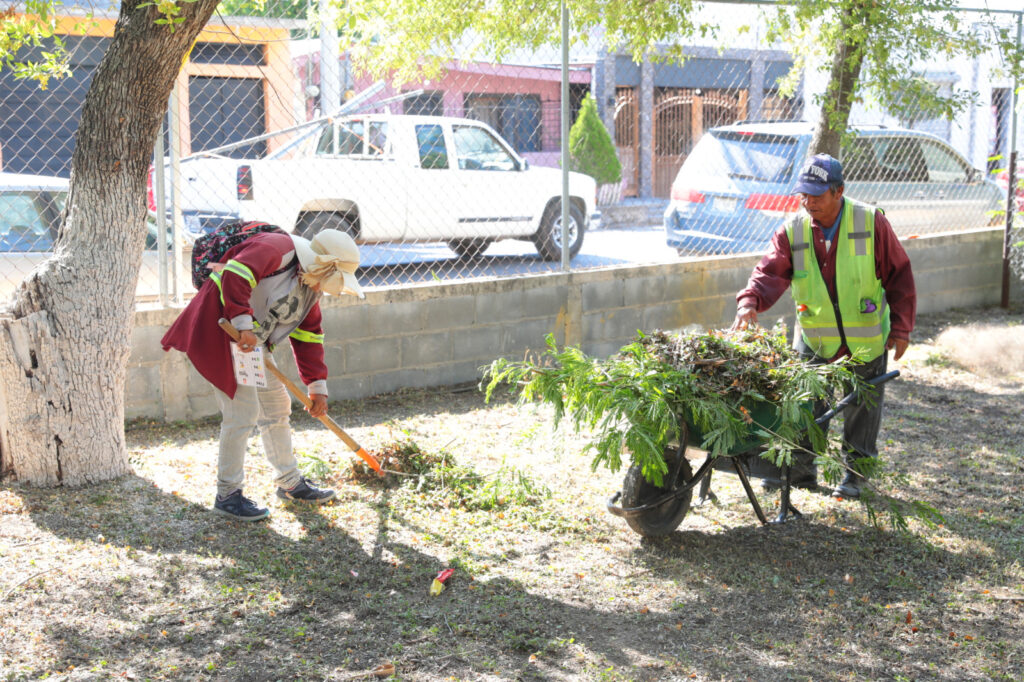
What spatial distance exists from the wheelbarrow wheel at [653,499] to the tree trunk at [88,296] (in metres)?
2.68

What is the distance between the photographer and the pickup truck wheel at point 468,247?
27.2ft

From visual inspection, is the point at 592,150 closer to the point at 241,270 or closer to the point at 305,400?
the point at 305,400

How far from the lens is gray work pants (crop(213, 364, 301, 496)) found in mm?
4793

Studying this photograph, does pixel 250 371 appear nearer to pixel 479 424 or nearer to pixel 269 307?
pixel 269 307

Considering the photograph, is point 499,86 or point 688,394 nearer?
point 688,394

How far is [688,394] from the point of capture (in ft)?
13.8

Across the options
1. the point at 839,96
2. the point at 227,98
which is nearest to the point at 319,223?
the point at 227,98

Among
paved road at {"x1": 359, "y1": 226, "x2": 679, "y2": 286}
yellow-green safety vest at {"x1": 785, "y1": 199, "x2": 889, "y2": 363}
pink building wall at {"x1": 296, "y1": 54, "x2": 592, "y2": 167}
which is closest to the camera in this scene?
yellow-green safety vest at {"x1": 785, "y1": 199, "x2": 889, "y2": 363}

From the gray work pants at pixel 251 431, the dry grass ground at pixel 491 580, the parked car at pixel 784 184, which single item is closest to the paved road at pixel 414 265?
the parked car at pixel 784 184

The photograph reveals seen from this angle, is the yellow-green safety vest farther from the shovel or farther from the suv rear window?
the suv rear window

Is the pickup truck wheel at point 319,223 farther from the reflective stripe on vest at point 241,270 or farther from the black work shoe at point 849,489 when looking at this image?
the black work shoe at point 849,489

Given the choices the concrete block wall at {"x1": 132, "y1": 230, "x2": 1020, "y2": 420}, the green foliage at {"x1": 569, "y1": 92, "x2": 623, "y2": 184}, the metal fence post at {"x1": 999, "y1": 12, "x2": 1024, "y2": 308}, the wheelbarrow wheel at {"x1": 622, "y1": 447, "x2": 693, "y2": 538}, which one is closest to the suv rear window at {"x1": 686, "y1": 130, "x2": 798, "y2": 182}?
the concrete block wall at {"x1": 132, "y1": 230, "x2": 1020, "y2": 420}

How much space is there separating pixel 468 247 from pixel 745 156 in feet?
10.5

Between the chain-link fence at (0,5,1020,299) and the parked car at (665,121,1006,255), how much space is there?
0.06 feet
